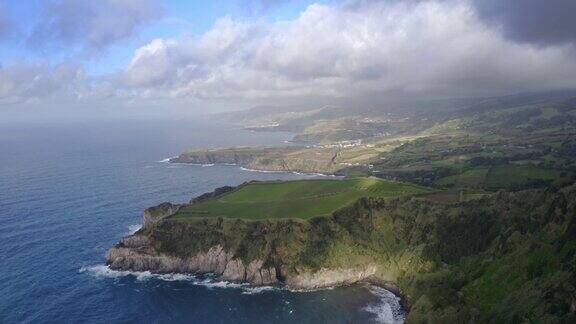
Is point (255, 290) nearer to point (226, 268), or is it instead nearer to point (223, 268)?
point (226, 268)

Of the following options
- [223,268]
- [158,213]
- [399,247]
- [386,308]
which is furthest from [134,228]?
[386,308]

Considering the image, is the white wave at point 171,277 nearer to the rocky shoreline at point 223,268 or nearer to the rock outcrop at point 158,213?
the rocky shoreline at point 223,268

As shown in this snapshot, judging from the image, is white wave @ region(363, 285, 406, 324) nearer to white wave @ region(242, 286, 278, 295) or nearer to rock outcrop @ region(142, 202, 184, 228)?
white wave @ region(242, 286, 278, 295)

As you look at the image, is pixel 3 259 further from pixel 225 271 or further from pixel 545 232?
pixel 545 232

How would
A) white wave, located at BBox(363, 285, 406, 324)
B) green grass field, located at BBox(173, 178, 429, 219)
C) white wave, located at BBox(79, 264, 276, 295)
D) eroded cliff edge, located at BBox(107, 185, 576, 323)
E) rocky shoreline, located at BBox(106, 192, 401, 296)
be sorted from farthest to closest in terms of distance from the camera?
green grass field, located at BBox(173, 178, 429, 219), rocky shoreline, located at BBox(106, 192, 401, 296), white wave, located at BBox(79, 264, 276, 295), white wave, located at BBox(363, 285, 406, 324), eroded cliff edge, located at BBox(107, 185, 576, 323)

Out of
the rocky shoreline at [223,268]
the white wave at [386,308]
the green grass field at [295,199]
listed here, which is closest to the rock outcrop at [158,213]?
the green grass field at [295,199]

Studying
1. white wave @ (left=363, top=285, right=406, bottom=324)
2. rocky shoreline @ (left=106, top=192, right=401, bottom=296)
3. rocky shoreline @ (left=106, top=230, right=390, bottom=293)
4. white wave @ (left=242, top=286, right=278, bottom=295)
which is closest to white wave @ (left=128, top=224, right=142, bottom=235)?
rocky shoreline @ (left=106, top=192, right=401, bottom=296)

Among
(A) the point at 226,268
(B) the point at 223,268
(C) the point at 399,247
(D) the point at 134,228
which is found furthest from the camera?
(D) the point at 134,228

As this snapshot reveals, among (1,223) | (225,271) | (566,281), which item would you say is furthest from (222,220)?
(566,281)
